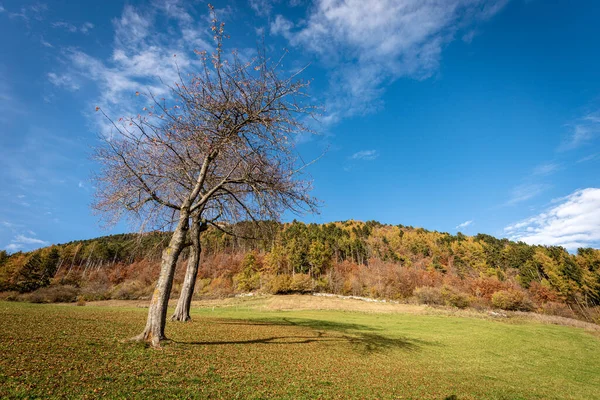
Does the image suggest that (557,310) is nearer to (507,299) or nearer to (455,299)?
(507,299)

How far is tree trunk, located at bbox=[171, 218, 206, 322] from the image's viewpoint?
13727 millimetres

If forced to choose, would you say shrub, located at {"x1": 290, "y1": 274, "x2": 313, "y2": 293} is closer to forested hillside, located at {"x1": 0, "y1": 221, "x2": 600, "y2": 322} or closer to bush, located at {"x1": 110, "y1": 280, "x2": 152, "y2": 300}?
forested hillside, located at {"x1": 0, "y1": 221, "x2": 600, "y2": 322}

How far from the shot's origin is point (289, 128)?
952 centimetres

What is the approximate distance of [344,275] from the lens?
288ft

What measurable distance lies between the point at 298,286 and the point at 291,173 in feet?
209

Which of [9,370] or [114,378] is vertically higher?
[9,370]

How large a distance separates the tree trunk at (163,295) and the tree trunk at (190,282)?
4.62m

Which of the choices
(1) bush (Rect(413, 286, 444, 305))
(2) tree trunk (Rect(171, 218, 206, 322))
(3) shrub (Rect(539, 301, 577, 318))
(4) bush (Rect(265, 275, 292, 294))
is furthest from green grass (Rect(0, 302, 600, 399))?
(3) shrub (Rect(539, 301, 577, 318))

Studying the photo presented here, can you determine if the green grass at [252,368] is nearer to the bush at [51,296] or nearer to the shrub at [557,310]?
the bush at [51,296]

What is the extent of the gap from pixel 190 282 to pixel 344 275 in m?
79.0

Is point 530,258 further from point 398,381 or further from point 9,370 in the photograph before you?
point 9,370

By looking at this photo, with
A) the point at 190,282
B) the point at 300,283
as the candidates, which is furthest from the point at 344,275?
the point at 190,282

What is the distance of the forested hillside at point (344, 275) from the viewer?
2404 inches

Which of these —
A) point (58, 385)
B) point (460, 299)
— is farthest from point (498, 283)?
point (58, 385)
